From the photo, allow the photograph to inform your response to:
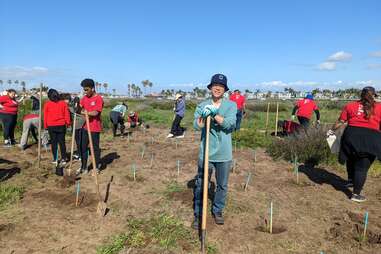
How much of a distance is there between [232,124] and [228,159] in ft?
1.42

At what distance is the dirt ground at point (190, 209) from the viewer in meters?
3.73

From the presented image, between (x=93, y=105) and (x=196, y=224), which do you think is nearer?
(x=196, y=224)

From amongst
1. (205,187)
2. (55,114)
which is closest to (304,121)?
(55,114)

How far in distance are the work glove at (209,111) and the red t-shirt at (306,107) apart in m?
6.29

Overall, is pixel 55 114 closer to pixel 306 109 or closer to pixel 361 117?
pixel 361 117

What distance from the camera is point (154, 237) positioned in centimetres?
379

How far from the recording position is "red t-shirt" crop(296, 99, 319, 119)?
9.13 metres

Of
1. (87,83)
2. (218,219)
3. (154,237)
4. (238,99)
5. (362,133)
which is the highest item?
(87,83)

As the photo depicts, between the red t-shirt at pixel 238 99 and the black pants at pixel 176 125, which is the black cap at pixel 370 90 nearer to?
the red t-shirt at pixel 238 99

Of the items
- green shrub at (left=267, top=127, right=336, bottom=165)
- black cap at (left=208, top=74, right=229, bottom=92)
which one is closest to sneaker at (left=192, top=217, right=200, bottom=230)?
black cap at (left=208, top=74, right=229, bottom=92)

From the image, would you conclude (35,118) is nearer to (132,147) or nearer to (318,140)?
(132,147)

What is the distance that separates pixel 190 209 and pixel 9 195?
271cm

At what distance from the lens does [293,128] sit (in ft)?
34.1

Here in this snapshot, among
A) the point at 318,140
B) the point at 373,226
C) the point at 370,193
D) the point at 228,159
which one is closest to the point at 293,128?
the point at 318,140
